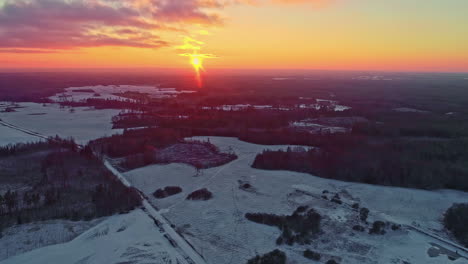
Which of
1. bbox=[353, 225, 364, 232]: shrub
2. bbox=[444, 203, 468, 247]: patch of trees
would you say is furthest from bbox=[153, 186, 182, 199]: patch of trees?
bbox=[444, 203, 468, 247]: patch of trees

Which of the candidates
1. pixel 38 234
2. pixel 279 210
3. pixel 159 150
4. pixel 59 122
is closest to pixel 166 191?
pixel 279 210

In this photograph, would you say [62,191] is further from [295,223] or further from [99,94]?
[99,94]

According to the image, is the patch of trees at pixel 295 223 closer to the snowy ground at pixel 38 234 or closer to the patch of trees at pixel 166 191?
the patch of trees at pixel 166 191

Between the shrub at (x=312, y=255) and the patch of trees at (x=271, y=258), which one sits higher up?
the patch of trees at (x=271, y=258)

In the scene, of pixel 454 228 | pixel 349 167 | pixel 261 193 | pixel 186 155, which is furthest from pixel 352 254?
pixel 186 155

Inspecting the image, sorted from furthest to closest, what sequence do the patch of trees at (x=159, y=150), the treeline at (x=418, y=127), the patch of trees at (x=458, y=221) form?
the treeline at (x=418, y=127) → the patch of trees at (x=159, y=150) → the patch of trees at (x=458, y=221)

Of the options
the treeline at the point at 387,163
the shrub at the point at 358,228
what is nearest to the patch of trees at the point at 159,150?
the treeline at the point at 387,163

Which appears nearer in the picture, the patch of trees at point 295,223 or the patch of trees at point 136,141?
the patch of trees at point 295,223
